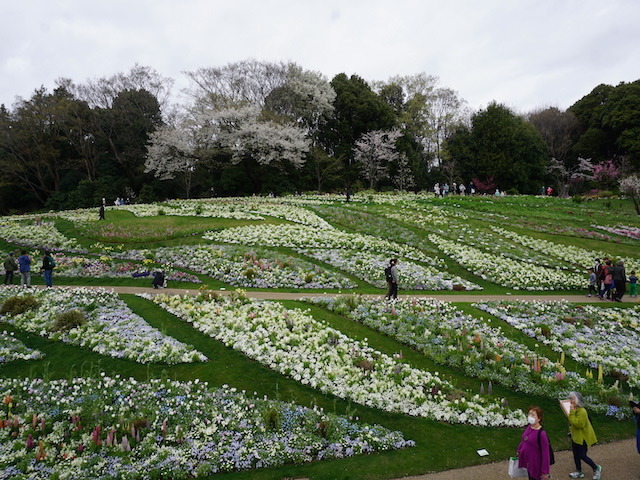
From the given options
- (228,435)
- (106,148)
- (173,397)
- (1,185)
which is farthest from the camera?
(106,148)

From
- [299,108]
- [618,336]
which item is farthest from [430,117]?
[618,336]

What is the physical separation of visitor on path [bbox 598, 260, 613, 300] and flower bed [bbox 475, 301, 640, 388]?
2.05m

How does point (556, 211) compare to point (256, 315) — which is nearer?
point (256, 315)

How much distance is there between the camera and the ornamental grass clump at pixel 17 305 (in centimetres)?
1425

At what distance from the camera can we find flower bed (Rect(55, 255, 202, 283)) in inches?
789

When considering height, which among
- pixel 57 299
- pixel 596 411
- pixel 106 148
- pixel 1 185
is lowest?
pixel 596 411

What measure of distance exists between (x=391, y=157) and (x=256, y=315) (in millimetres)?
48714

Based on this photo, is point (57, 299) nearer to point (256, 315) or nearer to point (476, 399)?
point (256, 315)

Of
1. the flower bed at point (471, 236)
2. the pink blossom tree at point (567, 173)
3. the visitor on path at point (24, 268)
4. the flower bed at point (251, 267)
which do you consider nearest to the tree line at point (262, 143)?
the pink blossom tree at point (567, 173)

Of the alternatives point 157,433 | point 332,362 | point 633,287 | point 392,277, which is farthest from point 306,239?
point 157,433

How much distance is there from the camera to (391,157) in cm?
5878

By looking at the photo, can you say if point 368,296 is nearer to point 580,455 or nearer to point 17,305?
point 580,455

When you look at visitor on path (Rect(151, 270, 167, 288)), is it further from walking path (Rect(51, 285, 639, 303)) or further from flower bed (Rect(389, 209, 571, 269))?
flower bed (Rect(389, 209, 571, 269))

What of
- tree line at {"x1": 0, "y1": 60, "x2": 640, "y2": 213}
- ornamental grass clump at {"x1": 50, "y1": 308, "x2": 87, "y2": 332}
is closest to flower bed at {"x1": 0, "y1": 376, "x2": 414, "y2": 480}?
ornamental grass clump at {"x1": 50, "y1": 308, "x2": 87, "y2": 332}
